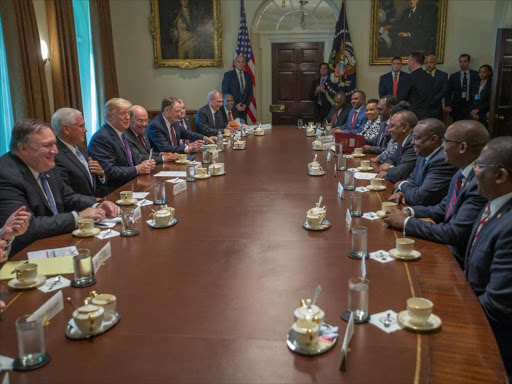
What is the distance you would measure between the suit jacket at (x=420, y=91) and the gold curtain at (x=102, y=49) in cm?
542

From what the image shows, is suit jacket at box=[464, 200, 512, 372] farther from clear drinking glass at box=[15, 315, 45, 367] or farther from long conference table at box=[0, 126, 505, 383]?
clear drinking glass at box=[15, 315, 45, 367]

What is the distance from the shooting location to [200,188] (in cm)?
383

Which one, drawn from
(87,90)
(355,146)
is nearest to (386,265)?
(355,146)

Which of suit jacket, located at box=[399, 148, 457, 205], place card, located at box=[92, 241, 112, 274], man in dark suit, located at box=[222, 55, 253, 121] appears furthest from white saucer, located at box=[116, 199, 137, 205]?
man in dark suit, located at box=[222, 55, 253, 121]

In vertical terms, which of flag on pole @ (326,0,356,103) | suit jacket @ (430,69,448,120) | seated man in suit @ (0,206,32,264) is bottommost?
seated man in suit @ (0,206,32,264)

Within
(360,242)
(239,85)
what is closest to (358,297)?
(360,242)

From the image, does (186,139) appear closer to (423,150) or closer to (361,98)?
(361,98)

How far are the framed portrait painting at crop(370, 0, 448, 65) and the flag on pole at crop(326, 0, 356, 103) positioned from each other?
501 mm

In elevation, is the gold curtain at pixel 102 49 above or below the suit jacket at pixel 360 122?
above

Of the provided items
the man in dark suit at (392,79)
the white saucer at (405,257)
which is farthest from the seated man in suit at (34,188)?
the man in dark suit at (392,79)

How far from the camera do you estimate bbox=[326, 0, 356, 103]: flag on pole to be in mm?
9750

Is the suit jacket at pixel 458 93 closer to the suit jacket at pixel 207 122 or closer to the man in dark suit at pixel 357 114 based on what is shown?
the man in dark suit at pixel 357 114

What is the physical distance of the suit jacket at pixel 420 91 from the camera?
7.84m

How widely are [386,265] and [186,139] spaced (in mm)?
5290
